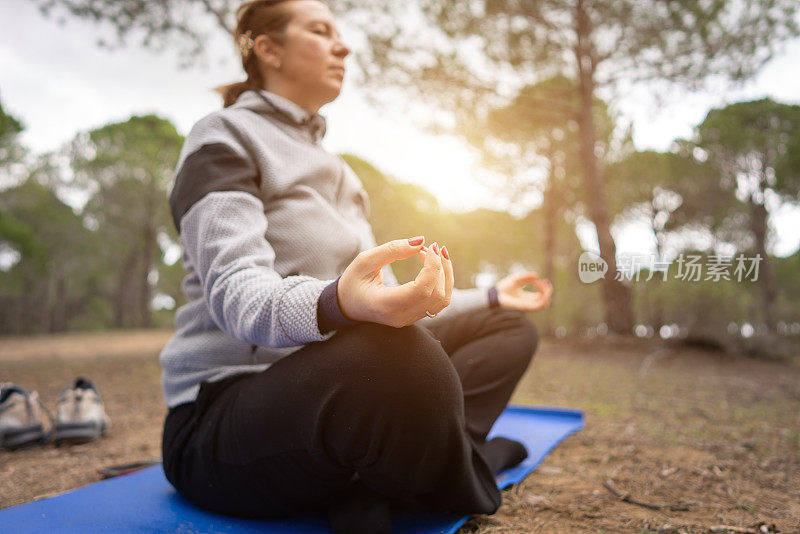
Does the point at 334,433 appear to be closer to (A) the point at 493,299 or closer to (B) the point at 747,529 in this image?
(A) the point at 493,299

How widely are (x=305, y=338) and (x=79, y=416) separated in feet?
6.25

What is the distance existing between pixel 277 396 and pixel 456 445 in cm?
34

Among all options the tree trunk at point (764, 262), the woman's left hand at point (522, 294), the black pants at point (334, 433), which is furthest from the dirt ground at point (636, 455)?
the tree trunk at point (764, 262)

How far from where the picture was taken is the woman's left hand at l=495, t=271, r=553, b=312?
1.54 m

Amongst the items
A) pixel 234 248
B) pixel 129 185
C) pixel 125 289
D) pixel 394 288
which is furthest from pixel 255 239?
pixel 125 289

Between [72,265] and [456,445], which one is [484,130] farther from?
[72,265]

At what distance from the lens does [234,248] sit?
0.88 m

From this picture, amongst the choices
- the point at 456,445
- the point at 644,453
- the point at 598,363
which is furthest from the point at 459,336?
the point at 598,363

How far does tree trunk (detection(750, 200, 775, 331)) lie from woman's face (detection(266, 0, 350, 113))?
509 cm

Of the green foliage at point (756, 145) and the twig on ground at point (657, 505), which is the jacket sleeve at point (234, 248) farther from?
the green foliage at point (756, 145)

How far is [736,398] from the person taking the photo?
10.2 ft

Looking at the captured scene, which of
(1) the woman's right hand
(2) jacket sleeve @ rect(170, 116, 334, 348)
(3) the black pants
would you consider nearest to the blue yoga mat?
(3) the black pants

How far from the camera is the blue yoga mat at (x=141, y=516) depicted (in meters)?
1.10

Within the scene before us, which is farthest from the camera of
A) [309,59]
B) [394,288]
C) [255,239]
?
[309,59]
